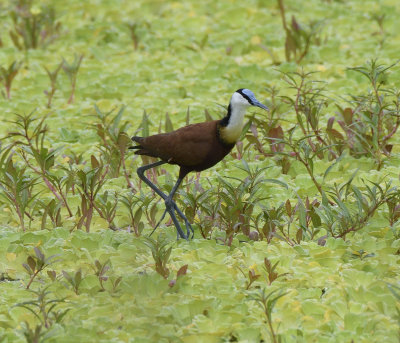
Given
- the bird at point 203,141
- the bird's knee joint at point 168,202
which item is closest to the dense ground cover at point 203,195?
the bird's knee joint at point 168,202

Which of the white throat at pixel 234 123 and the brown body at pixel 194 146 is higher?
the white throat at pixel 234 123

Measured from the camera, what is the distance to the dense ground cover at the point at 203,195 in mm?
3547

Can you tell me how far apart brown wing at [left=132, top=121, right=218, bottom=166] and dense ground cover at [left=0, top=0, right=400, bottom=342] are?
26 centimetres

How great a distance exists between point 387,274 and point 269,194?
122 cm

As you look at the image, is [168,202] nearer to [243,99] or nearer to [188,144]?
[188,144]

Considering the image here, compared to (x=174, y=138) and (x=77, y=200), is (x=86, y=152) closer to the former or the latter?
(x=77, y=200)

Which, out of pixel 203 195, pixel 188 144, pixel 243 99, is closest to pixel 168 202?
pixel 203 195

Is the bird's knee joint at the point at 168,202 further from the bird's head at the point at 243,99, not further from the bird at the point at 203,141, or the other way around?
the bird's head at the point at 243,99

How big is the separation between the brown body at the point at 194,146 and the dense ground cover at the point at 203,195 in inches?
Result: 8.5

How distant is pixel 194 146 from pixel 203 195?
371mm

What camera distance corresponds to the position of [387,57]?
7.00 metres

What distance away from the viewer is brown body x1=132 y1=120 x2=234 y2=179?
430cm

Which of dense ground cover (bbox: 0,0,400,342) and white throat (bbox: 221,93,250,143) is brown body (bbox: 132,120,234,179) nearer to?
white throat (bbox: 221,93,250,143)

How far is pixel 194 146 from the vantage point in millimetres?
4312
